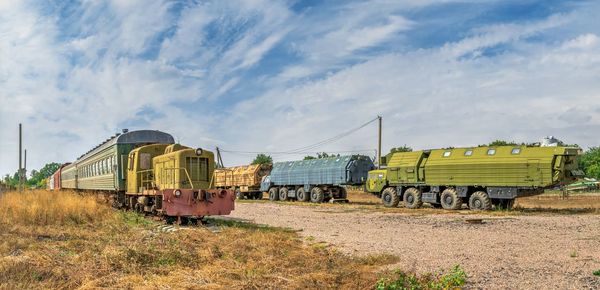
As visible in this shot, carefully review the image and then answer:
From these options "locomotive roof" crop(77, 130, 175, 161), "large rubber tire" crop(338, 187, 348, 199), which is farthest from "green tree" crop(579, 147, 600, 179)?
"locomotive roof" crop(77, 130, 175, 161)

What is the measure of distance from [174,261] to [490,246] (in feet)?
20.9

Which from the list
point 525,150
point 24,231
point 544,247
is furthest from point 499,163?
point 24,231

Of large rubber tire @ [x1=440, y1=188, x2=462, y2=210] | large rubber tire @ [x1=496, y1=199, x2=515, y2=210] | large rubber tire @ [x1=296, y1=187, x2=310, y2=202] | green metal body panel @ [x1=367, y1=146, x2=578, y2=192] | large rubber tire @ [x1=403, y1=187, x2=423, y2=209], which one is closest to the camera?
green metal body panel @ [x1=367, y1=146, x2=578, y2=192]

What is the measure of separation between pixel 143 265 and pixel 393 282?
419cm

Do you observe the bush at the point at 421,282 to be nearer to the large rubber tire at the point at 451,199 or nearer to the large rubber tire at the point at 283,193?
the large rubber tire at the point at 451,199

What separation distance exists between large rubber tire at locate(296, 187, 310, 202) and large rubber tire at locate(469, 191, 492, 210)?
46.7ft

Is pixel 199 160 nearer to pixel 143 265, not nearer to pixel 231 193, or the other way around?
pixel 231 193

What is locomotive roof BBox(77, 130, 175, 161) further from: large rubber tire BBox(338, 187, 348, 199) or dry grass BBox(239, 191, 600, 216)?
large rubber tire BBox(338, 187, 348, 199)

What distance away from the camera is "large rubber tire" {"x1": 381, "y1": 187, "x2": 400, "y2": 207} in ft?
86.0

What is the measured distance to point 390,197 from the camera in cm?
2644

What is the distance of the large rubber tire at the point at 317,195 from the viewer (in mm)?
32969

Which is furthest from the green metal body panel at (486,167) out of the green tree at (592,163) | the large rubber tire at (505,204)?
the green tree at (592,163)

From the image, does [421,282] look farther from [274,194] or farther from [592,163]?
[592,163]

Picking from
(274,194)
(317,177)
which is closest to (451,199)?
(317,177)
